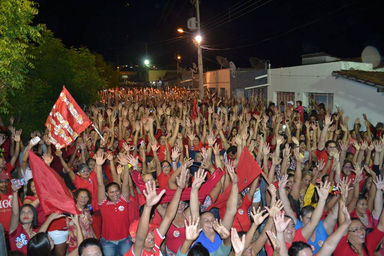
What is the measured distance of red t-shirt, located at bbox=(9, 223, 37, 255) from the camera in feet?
13.8

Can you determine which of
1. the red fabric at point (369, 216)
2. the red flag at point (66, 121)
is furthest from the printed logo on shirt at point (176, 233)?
the red flag at point (66, 121)

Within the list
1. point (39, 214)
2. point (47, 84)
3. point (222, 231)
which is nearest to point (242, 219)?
point (222, 231)

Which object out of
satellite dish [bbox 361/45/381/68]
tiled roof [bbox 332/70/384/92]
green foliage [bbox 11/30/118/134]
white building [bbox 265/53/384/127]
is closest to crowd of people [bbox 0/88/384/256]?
green foliage [bbox 11/30/118/134]

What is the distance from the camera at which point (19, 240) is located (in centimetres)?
424

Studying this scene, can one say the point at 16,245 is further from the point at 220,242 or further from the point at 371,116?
the point at 371,116

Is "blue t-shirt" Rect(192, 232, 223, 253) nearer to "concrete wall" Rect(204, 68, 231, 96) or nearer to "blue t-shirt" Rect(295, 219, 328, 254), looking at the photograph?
"blue t-shirt" Rect(295, 219, 328, 254)

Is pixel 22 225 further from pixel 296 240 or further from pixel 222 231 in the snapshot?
pixel 296 240

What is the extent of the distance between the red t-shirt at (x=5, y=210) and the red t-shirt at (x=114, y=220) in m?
1.21

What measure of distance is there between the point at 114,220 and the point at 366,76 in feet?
37.1

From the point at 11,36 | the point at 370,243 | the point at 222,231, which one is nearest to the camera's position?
the point at 222,231

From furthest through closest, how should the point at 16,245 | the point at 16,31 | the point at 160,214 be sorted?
the point at 16,31, the point at 160,214, the point at 16,245

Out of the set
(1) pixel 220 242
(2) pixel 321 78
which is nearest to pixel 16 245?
(1) pixel 220 242

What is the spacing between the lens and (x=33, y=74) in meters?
14.3

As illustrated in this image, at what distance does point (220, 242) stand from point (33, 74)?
12.8m
